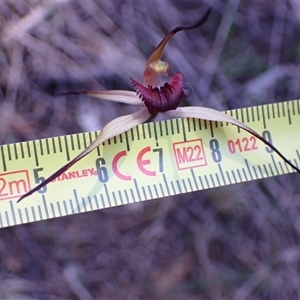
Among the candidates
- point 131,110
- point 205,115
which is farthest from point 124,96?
point 131,110

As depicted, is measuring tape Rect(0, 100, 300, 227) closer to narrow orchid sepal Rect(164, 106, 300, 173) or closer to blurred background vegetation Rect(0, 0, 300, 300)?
narrow orchid sepal Rect(164, 106, 300, 173)

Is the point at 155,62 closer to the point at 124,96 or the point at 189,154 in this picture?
the point at 124,96

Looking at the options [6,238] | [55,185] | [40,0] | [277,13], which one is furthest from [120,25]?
[6,238]

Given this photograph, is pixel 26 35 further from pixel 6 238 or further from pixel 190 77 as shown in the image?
pixel 6 238

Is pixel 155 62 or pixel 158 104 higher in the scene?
pixel 155 62

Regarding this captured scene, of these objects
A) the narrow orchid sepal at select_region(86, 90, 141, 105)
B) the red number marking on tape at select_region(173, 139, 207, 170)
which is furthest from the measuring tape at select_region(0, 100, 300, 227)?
the narrow orchid sepal at select_region(86, 90, 141, 105)

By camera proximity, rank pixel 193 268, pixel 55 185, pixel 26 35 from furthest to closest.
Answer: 1. pixel 193 268
2. pixel 26 35
3. pixel 55 185
